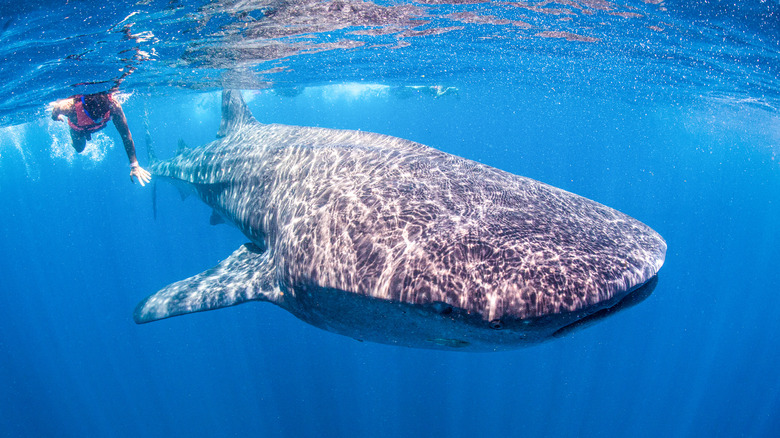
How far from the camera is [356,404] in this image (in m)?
18.2

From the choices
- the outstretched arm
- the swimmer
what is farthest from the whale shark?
the swimmer

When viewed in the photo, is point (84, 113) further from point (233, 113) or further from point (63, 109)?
point (233, 113)

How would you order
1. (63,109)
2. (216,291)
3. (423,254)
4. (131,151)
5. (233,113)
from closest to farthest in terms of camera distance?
(423,254) < (216,291) < (233,113) < (131,151) < (63,109)

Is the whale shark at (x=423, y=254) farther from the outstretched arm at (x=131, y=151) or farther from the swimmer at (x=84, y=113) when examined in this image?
the swimmer at (x=84, y=113)

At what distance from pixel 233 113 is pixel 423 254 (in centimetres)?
769

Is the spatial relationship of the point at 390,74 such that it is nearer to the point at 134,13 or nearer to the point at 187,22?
the point at 187,22

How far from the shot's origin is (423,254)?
2.55m

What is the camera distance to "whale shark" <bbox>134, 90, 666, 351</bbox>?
2.18m

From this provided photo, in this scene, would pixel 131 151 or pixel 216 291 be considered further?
pixel 131 151

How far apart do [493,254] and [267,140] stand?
202 inches

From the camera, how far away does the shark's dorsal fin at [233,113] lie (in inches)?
330

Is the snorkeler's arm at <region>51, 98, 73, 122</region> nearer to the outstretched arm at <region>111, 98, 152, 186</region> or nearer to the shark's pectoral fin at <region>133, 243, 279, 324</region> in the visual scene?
the outstretched arm at <region>111, 98, 152, 186</region>

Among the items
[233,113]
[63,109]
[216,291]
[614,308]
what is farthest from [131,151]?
[614,308]

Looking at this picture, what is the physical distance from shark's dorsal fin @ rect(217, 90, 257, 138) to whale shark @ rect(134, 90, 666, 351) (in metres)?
3.80
